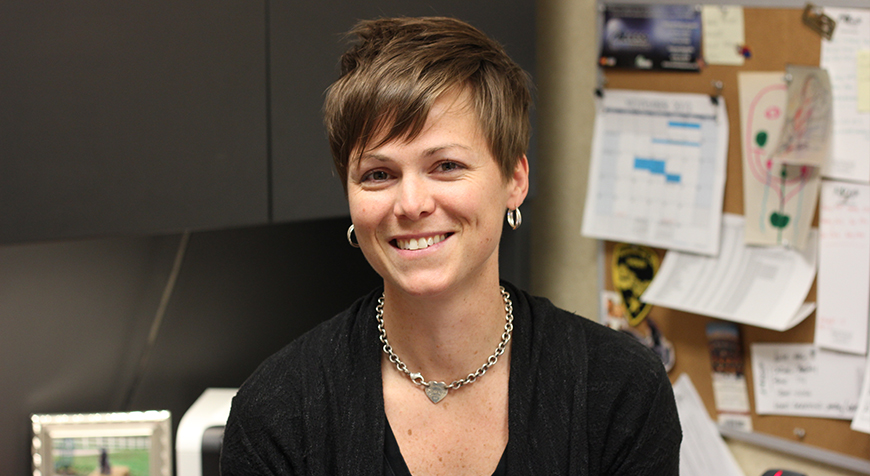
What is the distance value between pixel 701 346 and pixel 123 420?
1206 mm

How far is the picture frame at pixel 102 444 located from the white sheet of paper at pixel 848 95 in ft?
4.60

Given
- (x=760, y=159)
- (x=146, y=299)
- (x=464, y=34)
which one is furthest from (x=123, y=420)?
(x=760, y=159)

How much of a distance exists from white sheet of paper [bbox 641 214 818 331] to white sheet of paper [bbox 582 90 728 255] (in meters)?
0.03

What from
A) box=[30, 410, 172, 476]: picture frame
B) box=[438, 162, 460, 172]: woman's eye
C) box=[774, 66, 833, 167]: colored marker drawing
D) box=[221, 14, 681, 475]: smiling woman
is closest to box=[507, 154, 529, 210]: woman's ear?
box=[221, 14, 681, 475]: smiling woman

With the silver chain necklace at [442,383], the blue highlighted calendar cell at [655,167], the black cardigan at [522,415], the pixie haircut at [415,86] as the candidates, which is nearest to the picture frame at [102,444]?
the black cardigan at [522,415]

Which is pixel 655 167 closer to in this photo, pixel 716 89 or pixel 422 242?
pixel 716 89

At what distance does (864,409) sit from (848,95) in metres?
0.57

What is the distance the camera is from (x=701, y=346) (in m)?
1.67

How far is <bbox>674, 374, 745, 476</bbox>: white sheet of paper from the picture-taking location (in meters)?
1.67

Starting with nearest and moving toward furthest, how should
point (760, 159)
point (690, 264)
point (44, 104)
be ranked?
1. point (44, 104)
2. point (760, 159)
3. point (690, 264)

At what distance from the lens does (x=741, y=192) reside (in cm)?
160

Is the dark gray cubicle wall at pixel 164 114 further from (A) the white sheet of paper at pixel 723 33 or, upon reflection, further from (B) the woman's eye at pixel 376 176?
(A) the white sheet of paper at pixel 723 33

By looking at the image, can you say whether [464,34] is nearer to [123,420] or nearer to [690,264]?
[690,264]

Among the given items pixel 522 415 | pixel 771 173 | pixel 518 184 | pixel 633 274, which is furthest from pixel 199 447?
pixel 771 173
